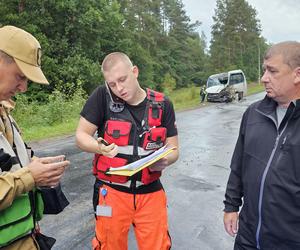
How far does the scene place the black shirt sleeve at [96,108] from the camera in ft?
10.6

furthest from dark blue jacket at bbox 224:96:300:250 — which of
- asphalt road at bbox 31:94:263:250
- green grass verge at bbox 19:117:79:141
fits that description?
green grass verge at bbox 19:117:79:141

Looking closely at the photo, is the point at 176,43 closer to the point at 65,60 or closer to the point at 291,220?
the point at 65,60

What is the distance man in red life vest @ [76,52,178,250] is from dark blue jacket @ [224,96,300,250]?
71cm

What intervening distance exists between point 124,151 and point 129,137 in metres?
0.12

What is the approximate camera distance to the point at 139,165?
2.94 meters

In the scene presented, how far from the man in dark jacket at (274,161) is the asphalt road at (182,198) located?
210 centimetres

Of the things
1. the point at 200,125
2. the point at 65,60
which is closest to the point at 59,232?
the point at 200,125

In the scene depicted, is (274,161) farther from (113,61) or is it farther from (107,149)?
(113,61)

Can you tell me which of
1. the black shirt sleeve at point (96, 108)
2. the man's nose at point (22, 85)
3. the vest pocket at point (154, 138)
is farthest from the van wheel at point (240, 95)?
the man's nose at point (22, 85)

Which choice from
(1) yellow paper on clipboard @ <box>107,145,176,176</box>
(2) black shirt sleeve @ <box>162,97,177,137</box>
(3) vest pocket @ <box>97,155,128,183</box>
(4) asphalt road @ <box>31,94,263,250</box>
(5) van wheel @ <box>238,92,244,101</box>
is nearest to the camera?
(1) yellow paper on clipboard @ <box>107,145,176,176</box>

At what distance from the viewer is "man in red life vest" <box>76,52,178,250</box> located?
125 inches

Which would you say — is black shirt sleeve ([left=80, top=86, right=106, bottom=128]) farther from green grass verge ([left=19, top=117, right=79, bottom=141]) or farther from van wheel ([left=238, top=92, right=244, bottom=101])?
van wheel ([left=238, top=92, right=244, bottom=101])

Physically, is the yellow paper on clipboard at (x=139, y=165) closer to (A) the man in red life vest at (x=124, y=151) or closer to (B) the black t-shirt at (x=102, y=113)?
(A) the man in red life vest at (x=124, y=151)

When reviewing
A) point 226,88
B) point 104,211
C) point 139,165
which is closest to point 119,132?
point 139,165
